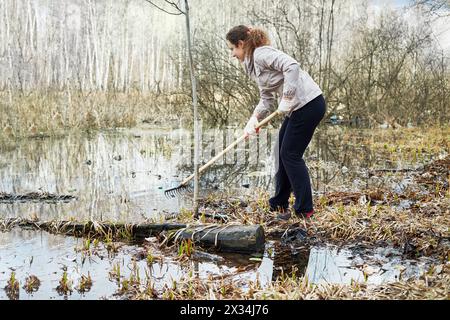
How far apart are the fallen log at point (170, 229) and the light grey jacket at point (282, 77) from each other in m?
1.17

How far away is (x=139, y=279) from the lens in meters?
3.62

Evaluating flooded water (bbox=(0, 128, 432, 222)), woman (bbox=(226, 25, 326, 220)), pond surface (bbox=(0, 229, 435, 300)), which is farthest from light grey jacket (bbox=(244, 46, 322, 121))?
flooded water (bbox=(0, 128, 432, 222))

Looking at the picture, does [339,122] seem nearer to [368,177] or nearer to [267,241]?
[368,177]

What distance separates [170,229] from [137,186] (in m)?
2.63

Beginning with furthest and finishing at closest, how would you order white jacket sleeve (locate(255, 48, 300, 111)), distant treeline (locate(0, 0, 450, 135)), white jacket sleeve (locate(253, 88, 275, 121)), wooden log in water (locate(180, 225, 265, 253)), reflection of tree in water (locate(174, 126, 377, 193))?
distant treeline (locate(0, 0, 450, 135)), reflection of tree in water (locate(174, 126, 377, 193)), white jacket sleeve (locate(253, 88, 275, 121)), white jacket sleeve (locate(255, 48, 300, 111)), wooden log in water (locate(180, 225, 265, 253))

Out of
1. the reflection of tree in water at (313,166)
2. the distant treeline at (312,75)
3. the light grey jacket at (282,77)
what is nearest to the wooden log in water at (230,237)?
the light grey jacket at (282,77)

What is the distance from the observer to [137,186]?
723 centimetres

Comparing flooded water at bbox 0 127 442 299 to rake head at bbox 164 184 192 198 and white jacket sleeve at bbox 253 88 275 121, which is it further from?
white jacket sleeve at bbox 253 88 275 121

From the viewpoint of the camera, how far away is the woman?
4.70 metres

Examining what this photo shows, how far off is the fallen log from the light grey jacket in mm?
1175

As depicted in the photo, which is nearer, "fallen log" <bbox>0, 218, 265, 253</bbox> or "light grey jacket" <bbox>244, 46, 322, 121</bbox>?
"fallen log" <bbox>0, 218, 265, 253</bbox>

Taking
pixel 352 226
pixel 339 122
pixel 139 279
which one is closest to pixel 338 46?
pixel 339 122

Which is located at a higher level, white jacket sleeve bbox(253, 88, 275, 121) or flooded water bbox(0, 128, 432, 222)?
white jacket sleeve bbox(253, 88, 275, 121)

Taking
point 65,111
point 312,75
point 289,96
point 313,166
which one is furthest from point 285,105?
point 65,111
